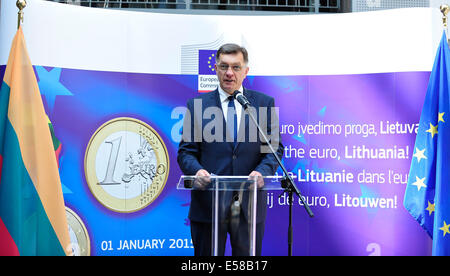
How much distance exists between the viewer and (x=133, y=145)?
6.44 m

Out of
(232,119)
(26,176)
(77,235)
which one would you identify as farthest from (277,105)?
(26,176)

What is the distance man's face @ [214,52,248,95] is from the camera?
4.95m

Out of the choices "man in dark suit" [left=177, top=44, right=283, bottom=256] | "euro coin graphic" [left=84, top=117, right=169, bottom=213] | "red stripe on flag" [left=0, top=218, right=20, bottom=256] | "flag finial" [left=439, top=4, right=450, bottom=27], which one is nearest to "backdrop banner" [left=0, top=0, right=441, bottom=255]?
"euro coin graphic" [left=84, top=117, right=169, bottom=213]

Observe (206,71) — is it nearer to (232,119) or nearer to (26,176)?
(232,119)

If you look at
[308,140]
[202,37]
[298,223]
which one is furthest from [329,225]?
[202,37]

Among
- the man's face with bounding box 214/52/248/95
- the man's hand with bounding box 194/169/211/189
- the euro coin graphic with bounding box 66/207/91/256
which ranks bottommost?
the euro coin graphic with bounding box 66/207/91/256

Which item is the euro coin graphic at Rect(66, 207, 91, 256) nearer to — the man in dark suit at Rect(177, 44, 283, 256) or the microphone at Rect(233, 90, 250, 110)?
the man in dark suit at Rect(177, 44, 283, 256)

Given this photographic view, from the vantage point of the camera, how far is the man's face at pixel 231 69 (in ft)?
16.2

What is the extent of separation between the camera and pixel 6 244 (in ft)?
15.8

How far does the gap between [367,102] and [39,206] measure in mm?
3552

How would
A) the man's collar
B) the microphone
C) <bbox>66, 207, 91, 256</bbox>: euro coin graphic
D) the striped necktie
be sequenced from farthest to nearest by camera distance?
<bbox>66, 207, 91, 256</bbox>: euro coin graphic, the man's collar, the striped necktie, the microphone

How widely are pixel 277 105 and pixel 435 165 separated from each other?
1.80 metres

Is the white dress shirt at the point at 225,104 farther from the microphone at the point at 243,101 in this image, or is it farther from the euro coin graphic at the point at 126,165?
the euro coin graphic at the point at 126,165

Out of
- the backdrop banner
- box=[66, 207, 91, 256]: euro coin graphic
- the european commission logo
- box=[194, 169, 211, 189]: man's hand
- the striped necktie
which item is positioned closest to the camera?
box=[194, 169, 211, 189]: man's hand
